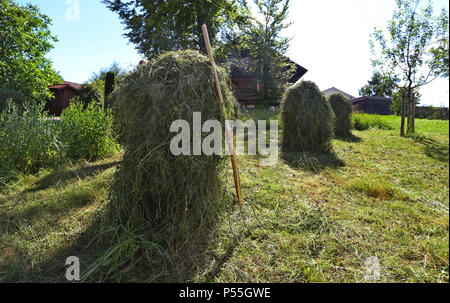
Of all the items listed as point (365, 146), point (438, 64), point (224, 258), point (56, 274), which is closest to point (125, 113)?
point (56, 274)

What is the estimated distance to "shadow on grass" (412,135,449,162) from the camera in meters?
4.50

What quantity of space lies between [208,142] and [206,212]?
0.66 m

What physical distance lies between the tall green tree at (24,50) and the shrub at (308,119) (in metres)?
14.8

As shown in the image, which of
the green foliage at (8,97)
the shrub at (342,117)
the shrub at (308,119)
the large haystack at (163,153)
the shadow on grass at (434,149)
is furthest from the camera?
the shrub at (342,117)

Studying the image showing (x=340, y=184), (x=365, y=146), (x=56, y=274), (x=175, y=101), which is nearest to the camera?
(x=56, y=274)

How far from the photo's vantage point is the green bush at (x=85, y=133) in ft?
14.8

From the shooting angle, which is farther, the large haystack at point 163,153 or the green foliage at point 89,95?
the green foliage at point 89,95

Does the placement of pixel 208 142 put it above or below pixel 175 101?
below

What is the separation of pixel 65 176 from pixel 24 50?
15.0 meters
